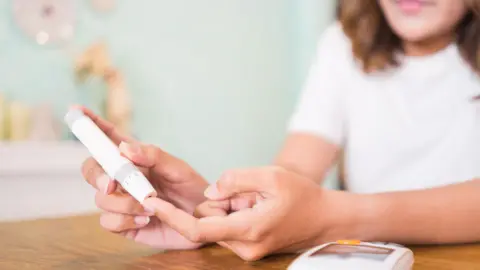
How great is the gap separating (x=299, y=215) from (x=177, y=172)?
0.19 m

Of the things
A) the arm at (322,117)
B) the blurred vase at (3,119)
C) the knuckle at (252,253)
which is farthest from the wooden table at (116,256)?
the blurred vase at (3,119)

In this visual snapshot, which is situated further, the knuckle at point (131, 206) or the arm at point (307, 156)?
the arm at point (307, 156)

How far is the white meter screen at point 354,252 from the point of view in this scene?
507 millimetres

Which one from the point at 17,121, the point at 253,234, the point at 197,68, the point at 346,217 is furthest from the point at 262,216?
the point at 197,68

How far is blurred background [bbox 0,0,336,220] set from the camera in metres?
2.24

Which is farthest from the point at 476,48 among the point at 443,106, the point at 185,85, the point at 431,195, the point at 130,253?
the point at 185,85

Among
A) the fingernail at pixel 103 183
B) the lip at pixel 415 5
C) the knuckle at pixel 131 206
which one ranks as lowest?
the knuckle at pixel 131 206

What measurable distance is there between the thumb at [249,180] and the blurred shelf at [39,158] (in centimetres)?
167

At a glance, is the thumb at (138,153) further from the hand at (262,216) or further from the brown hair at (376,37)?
the brown hair at (376,37)

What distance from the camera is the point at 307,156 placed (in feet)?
3.65

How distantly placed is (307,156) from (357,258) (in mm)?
615

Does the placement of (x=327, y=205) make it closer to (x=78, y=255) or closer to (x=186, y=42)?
(x=78, y=255)

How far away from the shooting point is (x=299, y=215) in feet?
1.97

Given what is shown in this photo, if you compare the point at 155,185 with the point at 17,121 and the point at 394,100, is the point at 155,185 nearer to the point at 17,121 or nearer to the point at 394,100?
the point at 394,100
